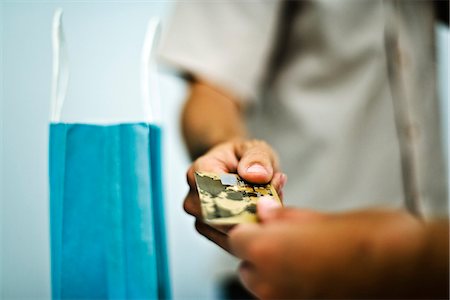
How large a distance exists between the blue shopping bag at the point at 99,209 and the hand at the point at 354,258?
0.23 metres

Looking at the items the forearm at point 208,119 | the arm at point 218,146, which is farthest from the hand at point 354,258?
the forearm at point 208,119

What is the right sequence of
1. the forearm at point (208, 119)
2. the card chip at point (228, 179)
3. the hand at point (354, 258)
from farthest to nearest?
the forearm at point (208, 119)
the card chip at point (228, 179)
the hand at point (354, 258)

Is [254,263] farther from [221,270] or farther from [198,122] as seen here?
[221,270]

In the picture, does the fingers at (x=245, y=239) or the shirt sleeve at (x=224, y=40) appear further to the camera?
the shirt sleeve at (x=224, y=40)

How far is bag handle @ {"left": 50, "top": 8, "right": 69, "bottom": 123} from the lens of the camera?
0.49 metres

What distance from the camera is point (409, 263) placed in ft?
0.91

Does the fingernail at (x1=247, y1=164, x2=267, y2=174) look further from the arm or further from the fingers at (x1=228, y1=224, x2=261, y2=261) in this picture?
the fingers at (x1=228, y1=224, x2=261, y2=261)

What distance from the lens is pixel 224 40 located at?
765mm

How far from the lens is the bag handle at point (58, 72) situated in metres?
0.49

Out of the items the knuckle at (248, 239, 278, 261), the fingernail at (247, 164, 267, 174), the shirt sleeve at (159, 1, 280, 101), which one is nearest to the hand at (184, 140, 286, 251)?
the fingernail at (247, 164, 267, 174)

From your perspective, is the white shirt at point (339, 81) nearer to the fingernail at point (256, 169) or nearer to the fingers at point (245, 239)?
the fingernail at point (256, 169)

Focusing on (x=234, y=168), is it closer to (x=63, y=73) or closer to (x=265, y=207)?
(x=265, y=207)

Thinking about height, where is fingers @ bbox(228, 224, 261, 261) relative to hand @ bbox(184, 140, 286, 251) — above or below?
below

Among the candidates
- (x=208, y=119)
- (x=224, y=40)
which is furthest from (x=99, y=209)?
(x=224, y=40)
